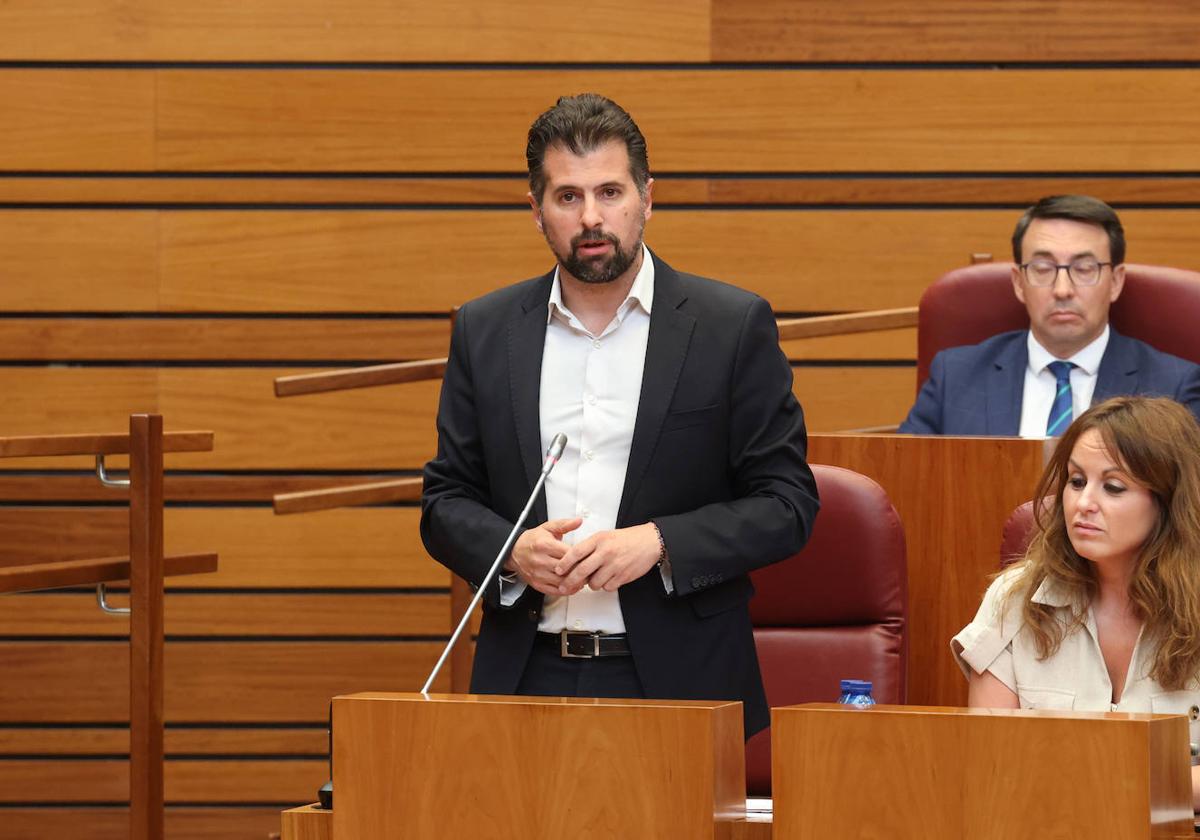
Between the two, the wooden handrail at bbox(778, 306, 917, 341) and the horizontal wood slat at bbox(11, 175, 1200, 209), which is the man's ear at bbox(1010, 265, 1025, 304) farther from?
the horizontal wood slat at bbox(11, 175, 1200, 209)

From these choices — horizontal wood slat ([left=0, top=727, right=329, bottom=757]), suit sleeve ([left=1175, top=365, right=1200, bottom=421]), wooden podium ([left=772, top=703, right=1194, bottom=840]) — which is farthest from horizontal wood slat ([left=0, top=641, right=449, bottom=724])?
wooden podium ([left=772, top=703, right=1194, bottom=840])

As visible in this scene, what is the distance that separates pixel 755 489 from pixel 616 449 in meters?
0.16

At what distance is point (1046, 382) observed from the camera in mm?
2949

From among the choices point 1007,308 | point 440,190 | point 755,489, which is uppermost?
point 440,190

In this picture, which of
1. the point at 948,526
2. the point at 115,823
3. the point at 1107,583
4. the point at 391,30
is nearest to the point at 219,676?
the point at 115,823

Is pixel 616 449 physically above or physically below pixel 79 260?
below

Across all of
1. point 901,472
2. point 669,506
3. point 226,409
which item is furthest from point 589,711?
point 226,409

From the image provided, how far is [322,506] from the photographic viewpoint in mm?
3242

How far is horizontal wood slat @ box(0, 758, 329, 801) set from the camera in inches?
157

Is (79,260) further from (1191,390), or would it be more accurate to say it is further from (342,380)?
(1191,390)

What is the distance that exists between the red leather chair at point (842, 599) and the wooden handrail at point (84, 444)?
1098 mm

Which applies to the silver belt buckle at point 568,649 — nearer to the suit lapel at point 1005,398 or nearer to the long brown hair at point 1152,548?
the long brown hair at point 1152,548

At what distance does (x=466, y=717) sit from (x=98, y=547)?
9.10ft

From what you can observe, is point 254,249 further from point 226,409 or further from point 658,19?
point 658,19
